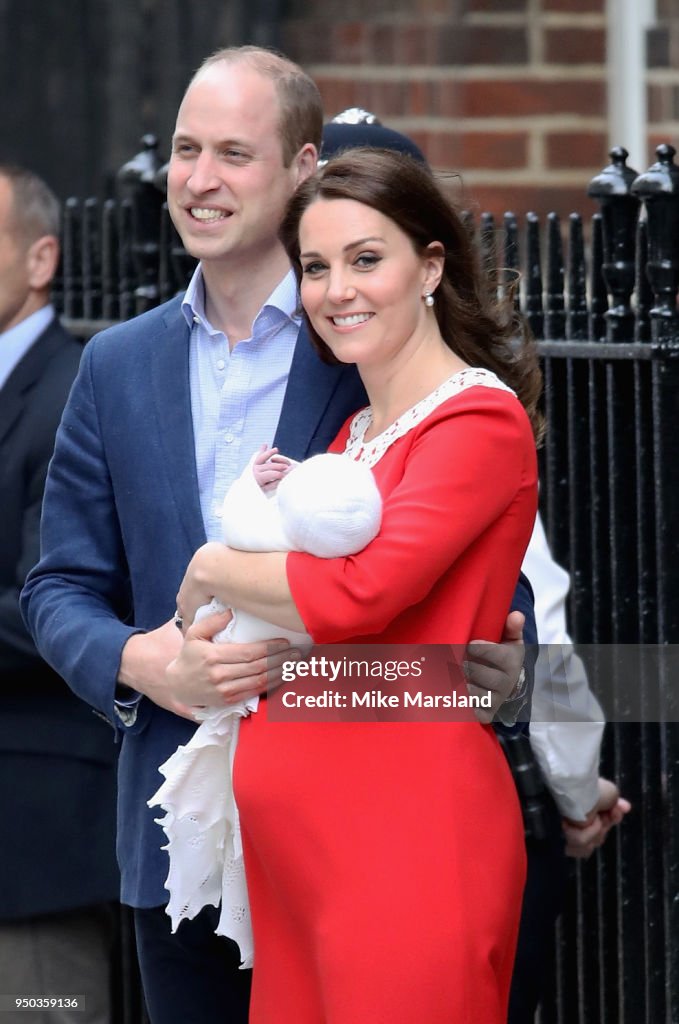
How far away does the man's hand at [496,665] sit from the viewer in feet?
8.86

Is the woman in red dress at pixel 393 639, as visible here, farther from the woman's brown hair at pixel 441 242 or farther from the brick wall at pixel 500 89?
the brick wall at pixel 500 89

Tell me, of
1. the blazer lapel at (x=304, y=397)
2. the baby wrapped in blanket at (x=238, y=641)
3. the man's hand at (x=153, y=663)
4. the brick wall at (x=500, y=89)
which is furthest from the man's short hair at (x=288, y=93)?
the brick wall at (x=500, y=89)

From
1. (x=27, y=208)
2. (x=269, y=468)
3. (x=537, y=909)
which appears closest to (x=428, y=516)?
(x=269, y=468)

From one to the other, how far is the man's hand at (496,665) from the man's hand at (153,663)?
0.47 m

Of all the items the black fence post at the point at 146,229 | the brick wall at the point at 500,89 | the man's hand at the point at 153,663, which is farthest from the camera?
the brick wall at the point at 500,89

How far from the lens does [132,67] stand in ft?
20.9

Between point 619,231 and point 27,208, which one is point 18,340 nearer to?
point 27,208

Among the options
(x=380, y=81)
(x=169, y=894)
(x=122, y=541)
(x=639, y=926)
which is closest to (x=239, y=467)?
(x=122, y=541)

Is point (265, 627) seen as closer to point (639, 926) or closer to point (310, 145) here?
point (310, 145)

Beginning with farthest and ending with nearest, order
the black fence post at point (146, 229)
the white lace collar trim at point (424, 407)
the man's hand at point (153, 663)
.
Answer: the black fence post at point (146, 229)
the man's hand at point (153, 663)
the white lace collar trim at point (424, 407)

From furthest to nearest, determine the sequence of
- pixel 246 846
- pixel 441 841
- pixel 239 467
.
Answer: pixel 239 467
pixel 246 846
pixel 441 841

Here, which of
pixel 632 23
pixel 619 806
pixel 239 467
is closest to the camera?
pixel 239 467

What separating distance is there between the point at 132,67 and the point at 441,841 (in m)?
4.39

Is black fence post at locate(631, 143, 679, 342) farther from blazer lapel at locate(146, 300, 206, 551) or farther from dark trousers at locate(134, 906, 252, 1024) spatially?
dark trousers at locate(134, 906, 252, 1024)
